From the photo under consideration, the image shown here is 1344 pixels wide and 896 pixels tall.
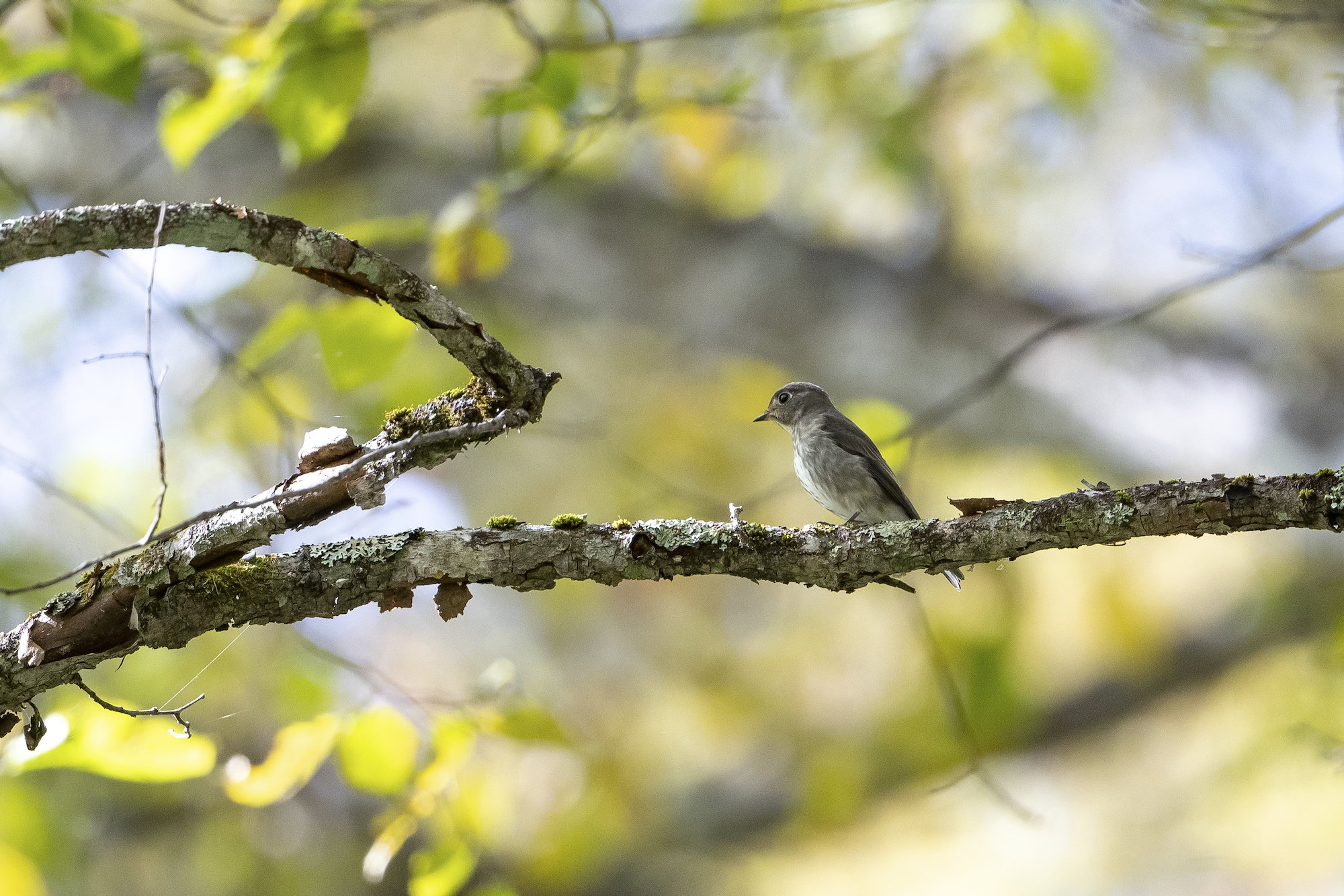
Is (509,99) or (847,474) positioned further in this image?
(847,474)

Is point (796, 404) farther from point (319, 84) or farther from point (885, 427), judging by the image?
point (319, 84)

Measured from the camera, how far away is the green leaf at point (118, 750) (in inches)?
79.0

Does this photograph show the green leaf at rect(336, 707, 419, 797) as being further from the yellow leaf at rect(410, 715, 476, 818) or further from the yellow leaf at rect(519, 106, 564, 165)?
the yellow leaf at rect(519, 106, 564, 165)

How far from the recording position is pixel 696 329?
481cm

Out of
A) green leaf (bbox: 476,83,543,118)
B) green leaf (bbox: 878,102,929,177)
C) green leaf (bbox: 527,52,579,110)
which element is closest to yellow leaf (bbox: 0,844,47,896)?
green leaf (bbox: 476,83,543,118)

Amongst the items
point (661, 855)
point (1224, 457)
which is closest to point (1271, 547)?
point (1224, 457)

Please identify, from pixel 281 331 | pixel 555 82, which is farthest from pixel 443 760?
pixel 555 82

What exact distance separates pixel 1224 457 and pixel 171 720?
173 inches

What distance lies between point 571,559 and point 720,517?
3180 mm

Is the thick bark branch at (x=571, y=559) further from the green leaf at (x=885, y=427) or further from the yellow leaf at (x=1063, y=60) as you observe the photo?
the yellow leaf at (x=1063, y=60)

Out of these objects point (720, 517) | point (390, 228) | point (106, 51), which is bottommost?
point (720, 517)

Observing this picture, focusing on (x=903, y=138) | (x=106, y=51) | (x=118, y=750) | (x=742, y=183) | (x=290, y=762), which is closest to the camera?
(x=118, y=750)

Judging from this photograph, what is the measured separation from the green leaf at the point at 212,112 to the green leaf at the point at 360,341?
0.56 meters

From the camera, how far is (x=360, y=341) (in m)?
2.71
